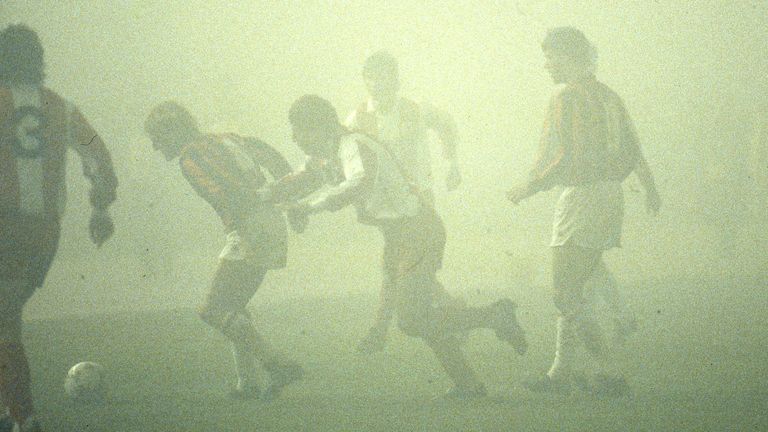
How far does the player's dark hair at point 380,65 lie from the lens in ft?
15.7

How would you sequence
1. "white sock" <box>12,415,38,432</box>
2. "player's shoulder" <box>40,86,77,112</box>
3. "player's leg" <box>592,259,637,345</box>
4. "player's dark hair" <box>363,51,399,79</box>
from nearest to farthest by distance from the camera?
"white sock" <box>12,415,38,432</box>, "player's shoulder" <box>40,86,77,112</box>, "player's leg" <box>592,259,637,345</box>, "player's dark hair" <box>363,51,399,79</box>

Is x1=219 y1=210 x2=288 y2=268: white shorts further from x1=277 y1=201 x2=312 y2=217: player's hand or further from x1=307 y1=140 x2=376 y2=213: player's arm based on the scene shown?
x1=307 y1=140 x2=376 y2=213: player's arm

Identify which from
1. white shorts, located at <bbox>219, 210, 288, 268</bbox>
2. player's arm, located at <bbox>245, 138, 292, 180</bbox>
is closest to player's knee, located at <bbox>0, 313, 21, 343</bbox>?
white shorts, located at <bbox>219, 210, 288, 268</bbox>

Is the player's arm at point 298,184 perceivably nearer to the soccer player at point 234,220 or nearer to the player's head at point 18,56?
the soccer player at point 234,220

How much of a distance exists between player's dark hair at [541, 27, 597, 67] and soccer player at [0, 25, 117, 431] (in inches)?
89.5

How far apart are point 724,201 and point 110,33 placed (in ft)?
32.2

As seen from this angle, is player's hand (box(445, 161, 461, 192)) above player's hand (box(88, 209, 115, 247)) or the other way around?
above

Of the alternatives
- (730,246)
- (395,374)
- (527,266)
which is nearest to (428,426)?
(395,374)

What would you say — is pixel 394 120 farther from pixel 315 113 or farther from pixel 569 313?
pixel 569 313

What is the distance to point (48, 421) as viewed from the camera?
10.6 ft

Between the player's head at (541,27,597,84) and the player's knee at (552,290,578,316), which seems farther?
the player's head at (541,27,597,84)

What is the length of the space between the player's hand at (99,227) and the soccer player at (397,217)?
77 centimetres

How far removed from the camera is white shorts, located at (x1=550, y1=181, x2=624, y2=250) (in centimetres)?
338

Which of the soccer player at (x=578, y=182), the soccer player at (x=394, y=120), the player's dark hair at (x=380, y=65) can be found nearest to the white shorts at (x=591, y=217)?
the soccer player at (x=578, y=182)
